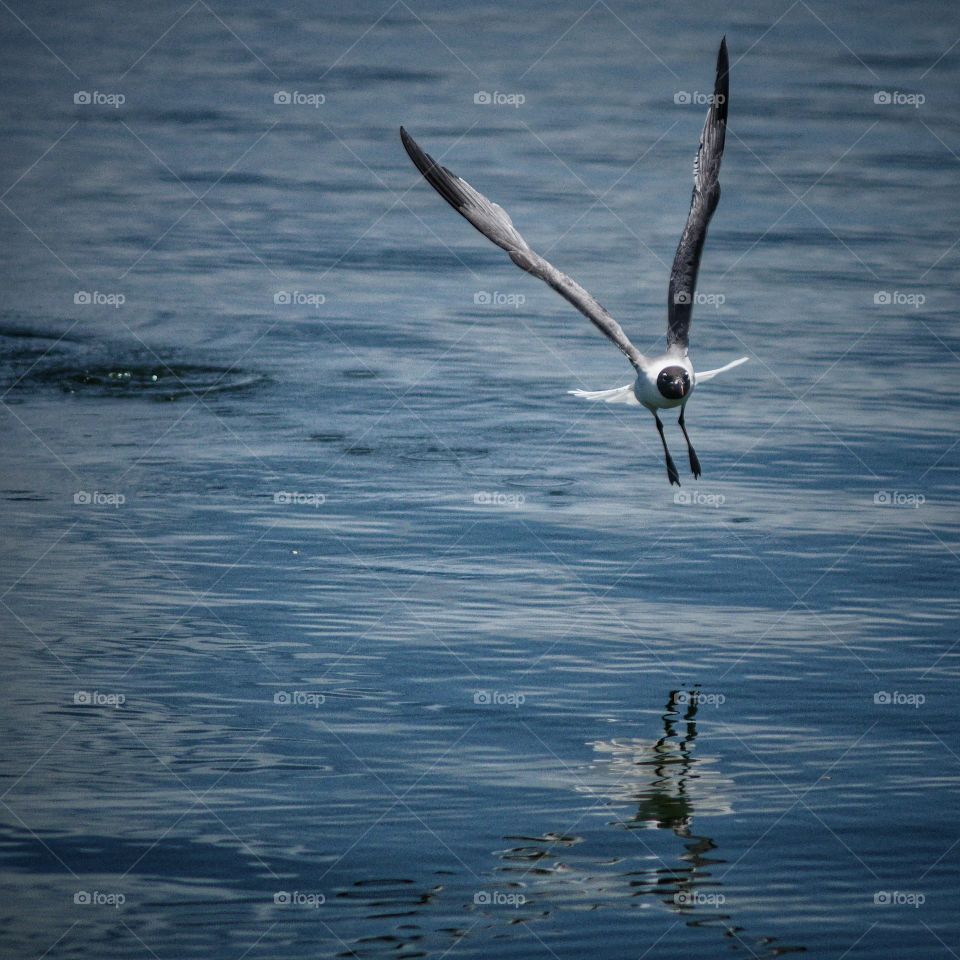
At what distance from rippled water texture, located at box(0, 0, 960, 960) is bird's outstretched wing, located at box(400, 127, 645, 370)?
74.9 inches

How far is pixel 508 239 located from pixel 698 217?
130cm

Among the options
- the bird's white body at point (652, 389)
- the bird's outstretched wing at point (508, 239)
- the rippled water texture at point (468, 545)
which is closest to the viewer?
the rippled water texture at point (468, 545)

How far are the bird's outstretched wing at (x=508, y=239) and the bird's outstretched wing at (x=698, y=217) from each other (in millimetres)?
378

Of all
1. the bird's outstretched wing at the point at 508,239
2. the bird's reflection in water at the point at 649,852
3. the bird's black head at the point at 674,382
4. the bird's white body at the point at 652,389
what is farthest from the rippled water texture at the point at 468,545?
the bird's outstretched wing at the point at 508,239

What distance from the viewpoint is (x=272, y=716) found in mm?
10219

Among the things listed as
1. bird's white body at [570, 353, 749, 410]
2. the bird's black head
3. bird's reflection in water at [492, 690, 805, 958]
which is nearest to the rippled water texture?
bird's reflection in water at [492, 690, 805, 958]

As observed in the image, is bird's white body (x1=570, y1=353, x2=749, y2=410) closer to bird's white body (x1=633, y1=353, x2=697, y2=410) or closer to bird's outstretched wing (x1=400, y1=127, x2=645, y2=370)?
bird's white body (x1=633, y1=353, x2=697, y2=410)

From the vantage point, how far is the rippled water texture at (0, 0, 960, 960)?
8422 mm

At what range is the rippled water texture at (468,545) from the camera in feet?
27.6

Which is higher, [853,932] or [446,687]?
[446,687]

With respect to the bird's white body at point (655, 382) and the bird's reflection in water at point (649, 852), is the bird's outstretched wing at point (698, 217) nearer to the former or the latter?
the bird's white body at point (655, 382)

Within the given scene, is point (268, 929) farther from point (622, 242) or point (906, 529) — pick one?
point (622, 242)

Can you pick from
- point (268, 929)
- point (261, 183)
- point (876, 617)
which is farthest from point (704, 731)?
point (261, 183)

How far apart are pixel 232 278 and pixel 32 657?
11148 mm
